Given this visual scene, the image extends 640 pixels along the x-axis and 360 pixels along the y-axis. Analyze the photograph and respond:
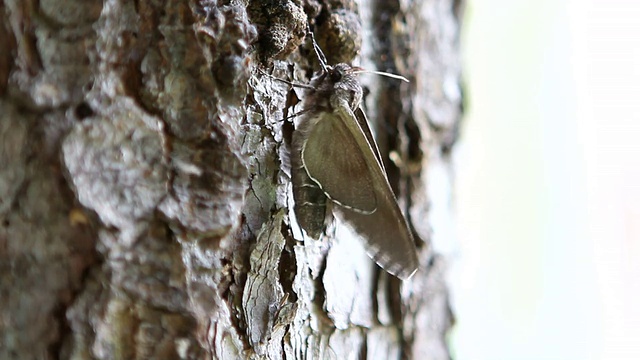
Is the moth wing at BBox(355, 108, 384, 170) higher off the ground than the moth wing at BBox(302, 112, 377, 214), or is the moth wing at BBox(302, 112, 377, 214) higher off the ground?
the moth wing at BBox(355, 108, 384, 170)

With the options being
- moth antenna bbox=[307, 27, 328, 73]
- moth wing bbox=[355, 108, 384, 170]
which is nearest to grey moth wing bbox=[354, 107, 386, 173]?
moth wing bbox=[355, 108, 384, 170]

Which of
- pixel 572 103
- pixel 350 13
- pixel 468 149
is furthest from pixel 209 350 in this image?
pixel 572 103

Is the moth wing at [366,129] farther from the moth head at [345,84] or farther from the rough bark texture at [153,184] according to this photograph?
the rough bark texture at [153,184]

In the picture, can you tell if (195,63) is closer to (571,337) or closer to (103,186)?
(103,186)

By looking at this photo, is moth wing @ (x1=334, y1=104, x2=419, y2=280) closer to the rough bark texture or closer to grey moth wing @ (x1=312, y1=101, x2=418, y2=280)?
grey moth wing @ (x1=312, y1=101, x2=418, y2=280)

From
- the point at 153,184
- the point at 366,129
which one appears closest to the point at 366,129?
the point at 366,129

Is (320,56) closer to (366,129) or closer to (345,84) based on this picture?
(345,84)


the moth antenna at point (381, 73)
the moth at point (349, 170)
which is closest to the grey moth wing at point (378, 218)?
the moth at point (349, 170)

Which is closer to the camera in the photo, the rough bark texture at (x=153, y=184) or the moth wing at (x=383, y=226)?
the rough bark texture at (x=153, y=184)
